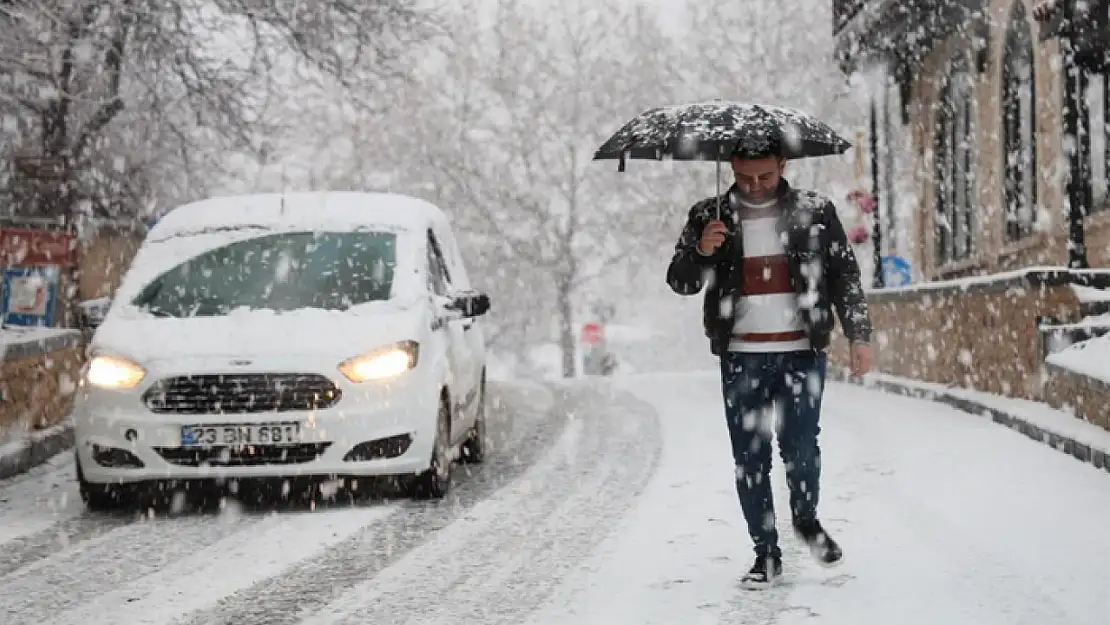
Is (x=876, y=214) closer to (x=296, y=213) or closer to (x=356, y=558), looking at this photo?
(x=296, y=213)

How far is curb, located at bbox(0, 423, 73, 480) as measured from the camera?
9938mm

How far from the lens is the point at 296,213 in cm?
949

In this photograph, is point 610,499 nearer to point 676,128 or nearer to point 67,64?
point 676,128

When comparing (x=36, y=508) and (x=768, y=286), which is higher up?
(x=768, y=286)

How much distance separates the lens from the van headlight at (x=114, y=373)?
7.91 metres

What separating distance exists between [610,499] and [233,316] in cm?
229

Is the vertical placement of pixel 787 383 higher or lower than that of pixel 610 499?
higher

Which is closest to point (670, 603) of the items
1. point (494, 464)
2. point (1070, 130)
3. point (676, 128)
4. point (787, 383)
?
point (787, 383)

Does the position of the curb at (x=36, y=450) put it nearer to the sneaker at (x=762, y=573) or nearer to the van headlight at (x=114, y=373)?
the van headlight at (x=114, y=373)

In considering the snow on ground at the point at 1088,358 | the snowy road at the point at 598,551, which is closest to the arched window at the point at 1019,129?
the snow on ground at the point at 1088,358

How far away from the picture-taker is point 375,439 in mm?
7914

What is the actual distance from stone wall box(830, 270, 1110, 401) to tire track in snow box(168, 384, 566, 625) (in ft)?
12.3

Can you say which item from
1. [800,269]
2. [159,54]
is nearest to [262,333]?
[800,269]

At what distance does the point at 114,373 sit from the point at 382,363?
139cm
